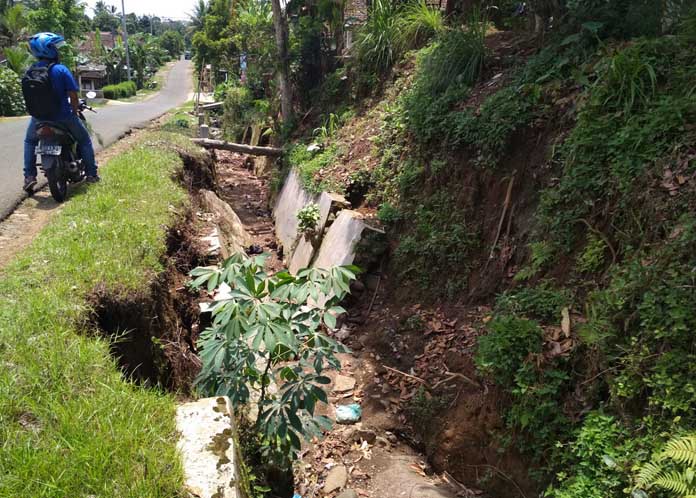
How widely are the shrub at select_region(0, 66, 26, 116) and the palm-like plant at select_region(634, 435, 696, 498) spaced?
20.3m

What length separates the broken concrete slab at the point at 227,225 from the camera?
277 inches

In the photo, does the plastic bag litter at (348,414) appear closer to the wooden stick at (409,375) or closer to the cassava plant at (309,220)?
the wooden stick at (409,375)

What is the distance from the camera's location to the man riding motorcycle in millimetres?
5375

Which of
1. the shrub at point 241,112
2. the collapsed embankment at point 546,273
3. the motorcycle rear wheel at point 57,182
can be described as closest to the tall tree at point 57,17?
the shrub at point 241,112

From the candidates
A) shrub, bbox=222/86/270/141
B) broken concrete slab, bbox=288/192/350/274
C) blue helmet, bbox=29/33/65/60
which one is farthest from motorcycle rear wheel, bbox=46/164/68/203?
shrub, bbox=222/86/270/141

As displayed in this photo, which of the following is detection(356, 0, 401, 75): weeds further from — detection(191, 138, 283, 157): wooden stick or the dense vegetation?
detection(191, 138, 283, 157): wooden stick

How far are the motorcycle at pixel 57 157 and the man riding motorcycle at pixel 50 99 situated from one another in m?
0.09

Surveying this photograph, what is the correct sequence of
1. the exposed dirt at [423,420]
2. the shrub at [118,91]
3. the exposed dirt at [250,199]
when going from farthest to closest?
1. the shrub at [118,91]
2. the exposed dirt at [250,199]
3. the exposed dirt at [423,420]

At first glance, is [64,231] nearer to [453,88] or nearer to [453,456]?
[453,456]

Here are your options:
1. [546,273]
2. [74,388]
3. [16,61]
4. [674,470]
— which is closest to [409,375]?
[546,273]

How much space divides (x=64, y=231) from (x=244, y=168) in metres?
11.1

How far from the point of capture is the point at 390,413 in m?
4.64

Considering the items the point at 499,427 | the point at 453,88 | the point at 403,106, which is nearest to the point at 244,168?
the point at 403,106

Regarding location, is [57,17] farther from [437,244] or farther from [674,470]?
[674,470]
